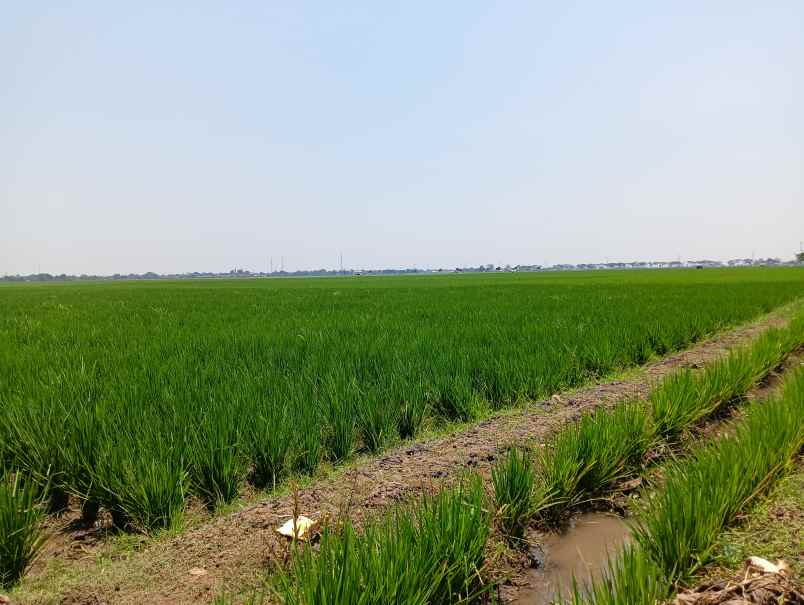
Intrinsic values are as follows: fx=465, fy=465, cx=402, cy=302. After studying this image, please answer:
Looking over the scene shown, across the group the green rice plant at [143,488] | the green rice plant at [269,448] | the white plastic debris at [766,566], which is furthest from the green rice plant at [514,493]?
the green rice plant at [143,488]

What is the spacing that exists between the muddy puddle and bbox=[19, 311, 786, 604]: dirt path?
0.61m

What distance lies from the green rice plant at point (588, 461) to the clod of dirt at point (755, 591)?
2.77 ft

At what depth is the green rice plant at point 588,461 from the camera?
2.57m

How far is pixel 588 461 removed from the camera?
2742 mm

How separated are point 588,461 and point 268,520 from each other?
182cm

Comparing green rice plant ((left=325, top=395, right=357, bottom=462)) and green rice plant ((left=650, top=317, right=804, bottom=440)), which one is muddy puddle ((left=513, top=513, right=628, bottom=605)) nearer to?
green rice plant ((left=650, top=317, right=804, bottom=440))

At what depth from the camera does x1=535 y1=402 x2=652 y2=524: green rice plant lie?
257 centimetres

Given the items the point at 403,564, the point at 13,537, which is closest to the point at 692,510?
the point at 403,564

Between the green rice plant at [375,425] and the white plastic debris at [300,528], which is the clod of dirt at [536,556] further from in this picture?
the green rice plant at [375,425]

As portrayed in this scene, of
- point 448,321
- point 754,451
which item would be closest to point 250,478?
point 754,451

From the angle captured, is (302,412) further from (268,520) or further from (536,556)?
(536,556)

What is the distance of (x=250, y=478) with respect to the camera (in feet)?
10.2

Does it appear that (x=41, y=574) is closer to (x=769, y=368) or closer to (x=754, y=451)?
(x=754, y=451)

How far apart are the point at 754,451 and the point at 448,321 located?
6.91 metres
